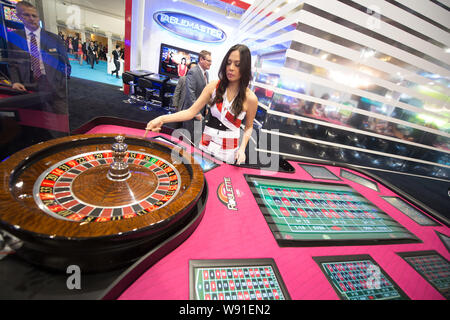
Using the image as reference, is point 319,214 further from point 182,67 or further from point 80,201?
point 182,67

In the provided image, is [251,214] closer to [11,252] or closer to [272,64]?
[11,252]

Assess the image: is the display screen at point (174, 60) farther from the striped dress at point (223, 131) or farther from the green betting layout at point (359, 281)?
the green betting layout at point (359, 281)

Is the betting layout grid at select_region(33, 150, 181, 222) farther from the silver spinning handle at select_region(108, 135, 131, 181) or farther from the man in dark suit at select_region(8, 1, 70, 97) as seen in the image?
the man in dark suit at select_region(8, 1, 70, 97)

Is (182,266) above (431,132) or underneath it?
underneath

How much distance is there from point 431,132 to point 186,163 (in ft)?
19.4

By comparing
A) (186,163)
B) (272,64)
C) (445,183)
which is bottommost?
(445,183)

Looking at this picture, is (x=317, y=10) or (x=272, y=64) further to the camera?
(x=272, y=64)

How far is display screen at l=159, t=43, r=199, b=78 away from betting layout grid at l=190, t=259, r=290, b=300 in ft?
24.5

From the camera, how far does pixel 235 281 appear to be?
2.38 feet

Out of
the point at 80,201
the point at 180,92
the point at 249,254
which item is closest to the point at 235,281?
the point at 249,254

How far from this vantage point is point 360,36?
9.87 feet

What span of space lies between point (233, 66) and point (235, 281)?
147 cm

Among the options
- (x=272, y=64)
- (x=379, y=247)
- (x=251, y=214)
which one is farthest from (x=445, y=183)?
(x=251, y=214)

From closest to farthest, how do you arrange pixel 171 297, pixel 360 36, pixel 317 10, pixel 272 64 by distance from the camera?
pixel 171 297, pixel 317 10, pixel 360 36, pixel 272 64
